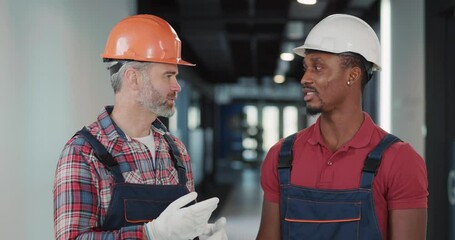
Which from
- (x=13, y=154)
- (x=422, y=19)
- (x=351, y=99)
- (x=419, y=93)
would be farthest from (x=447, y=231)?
(x=13, y=154)

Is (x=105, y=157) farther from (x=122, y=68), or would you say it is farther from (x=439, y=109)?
(x=439, y=109)

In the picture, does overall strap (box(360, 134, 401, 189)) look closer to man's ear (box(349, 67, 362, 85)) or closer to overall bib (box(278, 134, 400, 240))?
overall bib (box(278, 134, 400, 240))

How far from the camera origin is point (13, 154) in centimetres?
253

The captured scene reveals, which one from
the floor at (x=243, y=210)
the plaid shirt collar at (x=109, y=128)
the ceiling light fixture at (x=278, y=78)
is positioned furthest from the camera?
the ceiling light fixture at (x=278, y=78)

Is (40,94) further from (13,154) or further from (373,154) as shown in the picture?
(373,154)

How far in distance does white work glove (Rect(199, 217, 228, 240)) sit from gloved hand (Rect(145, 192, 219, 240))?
0.14m

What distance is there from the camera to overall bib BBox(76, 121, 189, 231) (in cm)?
163

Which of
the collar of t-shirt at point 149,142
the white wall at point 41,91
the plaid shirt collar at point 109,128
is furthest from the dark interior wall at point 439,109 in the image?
the plaid shirt collar at point 109,128

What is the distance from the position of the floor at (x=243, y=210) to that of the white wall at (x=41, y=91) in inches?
118

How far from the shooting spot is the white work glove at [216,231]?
175 cm

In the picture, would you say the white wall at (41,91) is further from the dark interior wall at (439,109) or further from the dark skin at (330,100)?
the dark interior wall at (439,109)

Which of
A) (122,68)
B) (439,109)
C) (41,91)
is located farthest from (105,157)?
(439,109)

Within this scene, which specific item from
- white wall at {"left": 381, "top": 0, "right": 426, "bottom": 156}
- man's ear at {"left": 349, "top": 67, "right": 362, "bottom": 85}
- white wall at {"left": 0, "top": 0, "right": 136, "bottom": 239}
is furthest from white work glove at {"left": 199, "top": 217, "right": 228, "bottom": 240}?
white wall at {"left": 381, "top": 0, "right": 426, "bottom": 156}

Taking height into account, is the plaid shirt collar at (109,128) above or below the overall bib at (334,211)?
above
